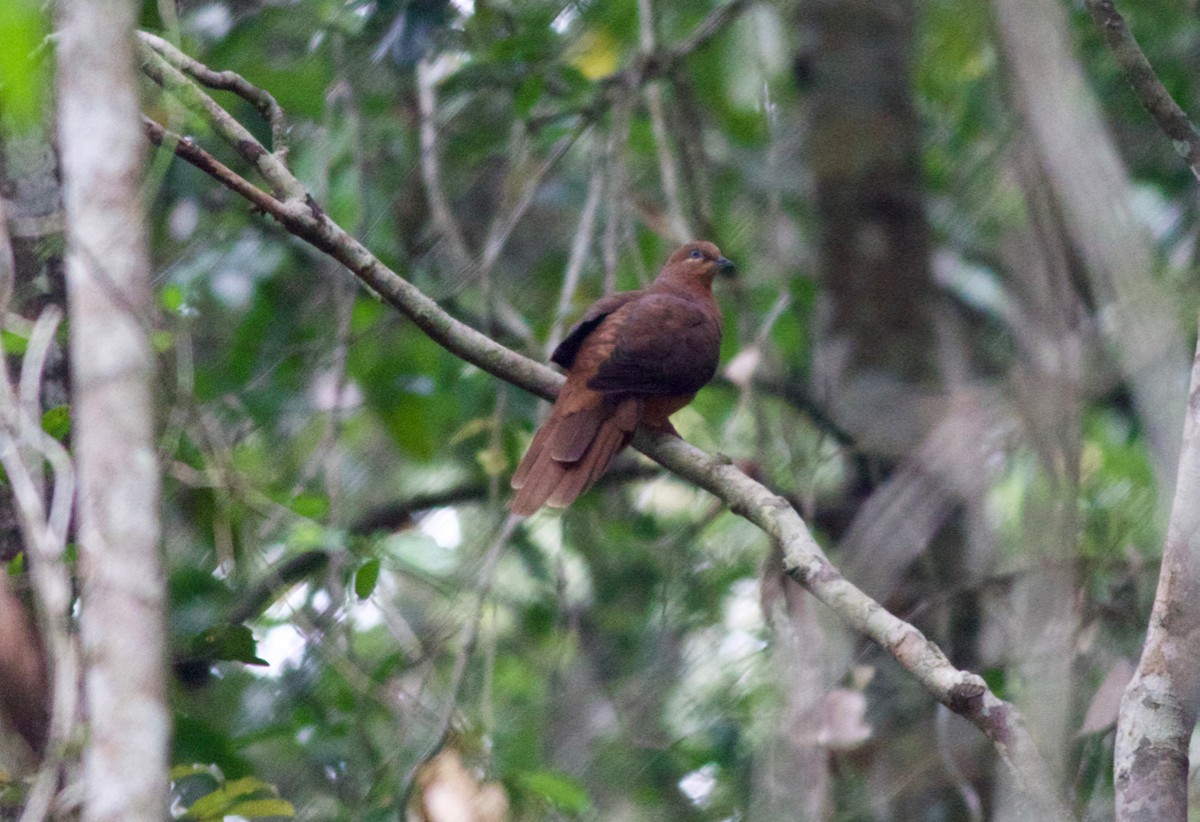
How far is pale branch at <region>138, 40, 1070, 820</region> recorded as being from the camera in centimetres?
208

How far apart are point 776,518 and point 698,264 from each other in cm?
229

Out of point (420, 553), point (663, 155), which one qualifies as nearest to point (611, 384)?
point (420, 553)

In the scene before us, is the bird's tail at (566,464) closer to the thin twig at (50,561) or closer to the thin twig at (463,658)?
the thin twig at (463,658)

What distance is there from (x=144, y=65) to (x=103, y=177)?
3.38ft

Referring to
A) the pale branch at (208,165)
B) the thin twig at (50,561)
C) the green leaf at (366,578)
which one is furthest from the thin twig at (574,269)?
the thin twig at (50,561)

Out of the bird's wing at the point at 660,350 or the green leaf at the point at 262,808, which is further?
the bird's wing at the point at 660,350

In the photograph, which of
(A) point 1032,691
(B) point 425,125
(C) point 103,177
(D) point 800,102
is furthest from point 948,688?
(D) point 800,102

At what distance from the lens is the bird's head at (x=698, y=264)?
4816mm

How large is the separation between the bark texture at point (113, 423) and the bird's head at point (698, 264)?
3160mm

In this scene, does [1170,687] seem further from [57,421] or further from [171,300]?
[171,300]

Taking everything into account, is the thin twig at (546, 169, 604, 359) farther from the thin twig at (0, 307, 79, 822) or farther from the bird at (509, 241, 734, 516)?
the thin twig at (0, 307, 79, 822)

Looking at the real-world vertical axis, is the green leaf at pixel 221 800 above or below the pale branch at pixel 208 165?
below

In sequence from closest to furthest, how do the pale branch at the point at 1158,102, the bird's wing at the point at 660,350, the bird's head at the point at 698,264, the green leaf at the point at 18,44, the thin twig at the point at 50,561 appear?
the green leaf at the point at 18,44
the thin twig at the point at 50,561
the pale branch at the point at 1158,102
the bird's wing at the point at 660,350
the bird's head at the point at 698,264

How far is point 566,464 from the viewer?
3766 millimetres
